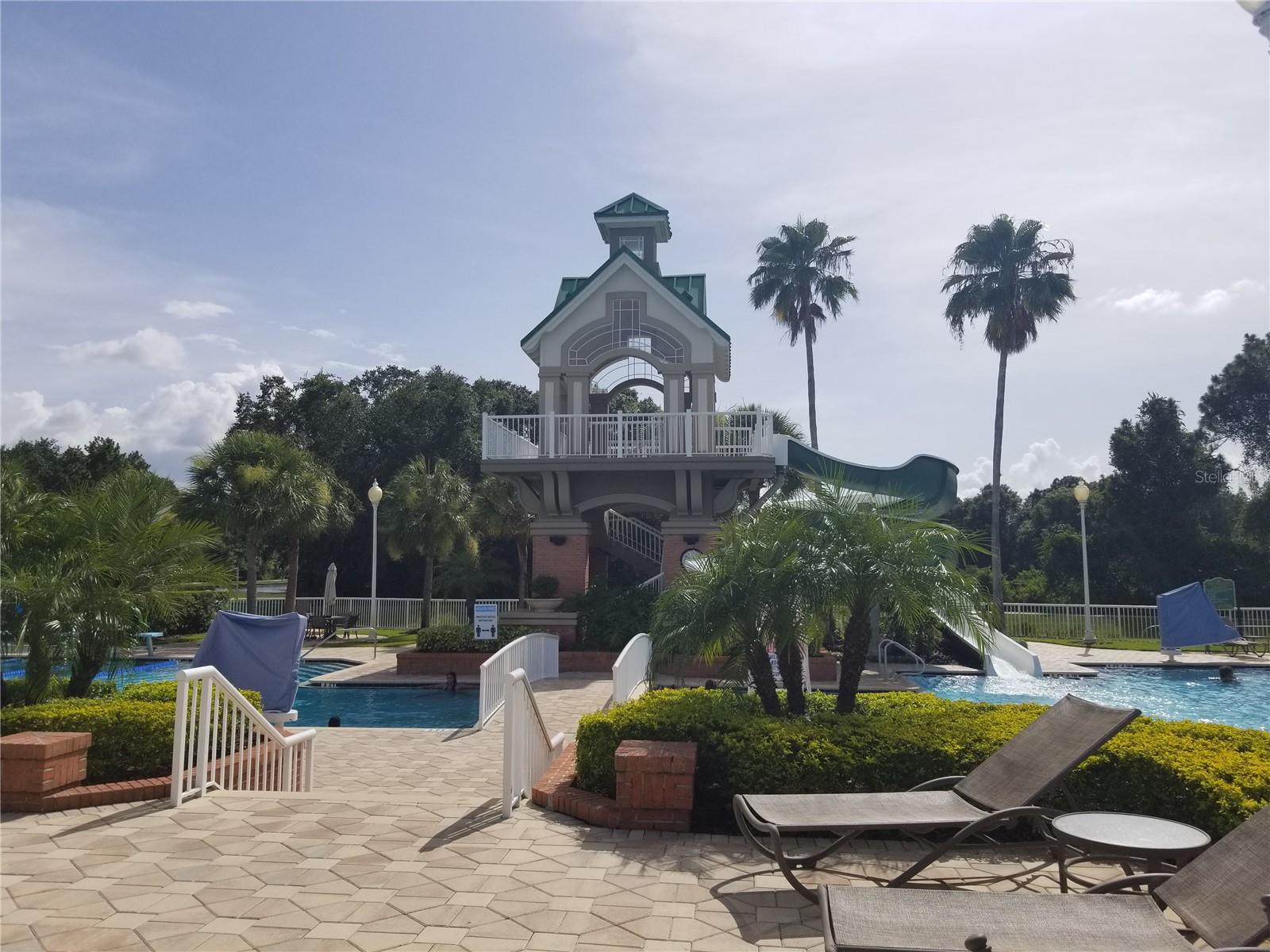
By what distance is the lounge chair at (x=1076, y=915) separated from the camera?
10.8ft

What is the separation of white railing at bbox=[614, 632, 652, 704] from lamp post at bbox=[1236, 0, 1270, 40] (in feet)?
25.5

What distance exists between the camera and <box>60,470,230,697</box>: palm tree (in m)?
7.95

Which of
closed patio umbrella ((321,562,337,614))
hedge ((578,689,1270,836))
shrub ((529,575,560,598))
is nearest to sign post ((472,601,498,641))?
shrub ((529,575,560,598))

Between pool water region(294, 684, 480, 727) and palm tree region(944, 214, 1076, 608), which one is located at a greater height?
palm tree region(944, 214, 1076, 608)

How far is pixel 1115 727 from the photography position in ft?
16.3

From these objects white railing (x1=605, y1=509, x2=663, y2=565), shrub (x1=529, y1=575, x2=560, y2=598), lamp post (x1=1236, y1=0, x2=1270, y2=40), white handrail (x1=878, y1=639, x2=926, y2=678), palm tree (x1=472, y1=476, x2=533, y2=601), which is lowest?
white handrail (x1=878, y1=639, x2=926, y2=678)

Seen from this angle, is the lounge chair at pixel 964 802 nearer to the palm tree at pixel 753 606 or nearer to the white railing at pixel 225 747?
the palm tree at pixel 753 606

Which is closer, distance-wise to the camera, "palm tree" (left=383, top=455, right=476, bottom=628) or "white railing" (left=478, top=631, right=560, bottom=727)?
"white railing" (left=478, top=631, right=560, bottom=727)

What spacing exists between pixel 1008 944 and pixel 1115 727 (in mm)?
2105

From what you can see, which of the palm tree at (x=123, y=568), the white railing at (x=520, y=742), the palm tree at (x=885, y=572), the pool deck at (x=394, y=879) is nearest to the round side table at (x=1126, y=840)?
the pool deck at (x=394, y=879)

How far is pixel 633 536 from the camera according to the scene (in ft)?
86.5

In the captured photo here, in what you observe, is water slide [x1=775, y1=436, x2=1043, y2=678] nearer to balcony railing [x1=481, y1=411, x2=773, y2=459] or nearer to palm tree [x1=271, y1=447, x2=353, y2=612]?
balcony railing [x1=481, y1=411, x2=773, y2=459]

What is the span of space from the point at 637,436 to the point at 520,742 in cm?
1492

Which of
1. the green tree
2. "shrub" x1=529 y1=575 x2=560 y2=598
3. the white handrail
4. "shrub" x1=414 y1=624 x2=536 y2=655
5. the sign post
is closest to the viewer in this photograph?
the white handrail
